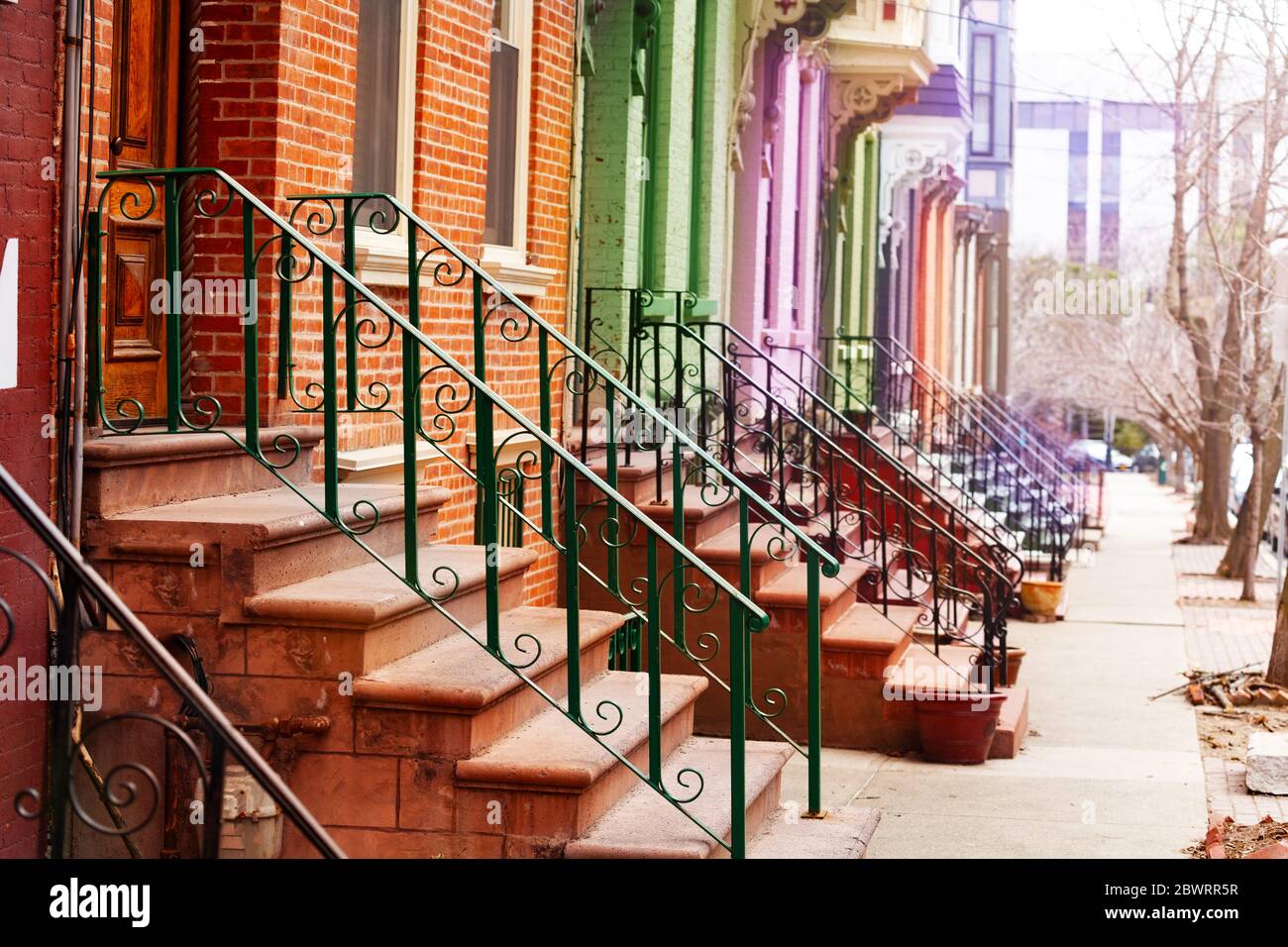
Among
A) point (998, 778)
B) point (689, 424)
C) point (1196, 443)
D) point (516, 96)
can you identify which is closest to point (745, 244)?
point (689, 424)

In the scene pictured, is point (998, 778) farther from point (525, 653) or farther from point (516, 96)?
point (516, 96)

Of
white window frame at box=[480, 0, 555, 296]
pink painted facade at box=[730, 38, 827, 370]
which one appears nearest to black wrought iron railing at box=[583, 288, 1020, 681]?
white window frame at box=[480, 0, 555, 296]

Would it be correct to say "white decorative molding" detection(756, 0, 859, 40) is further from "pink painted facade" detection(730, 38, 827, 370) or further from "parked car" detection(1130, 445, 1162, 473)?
"parked car" detection(1130, 445, 1162, 473)

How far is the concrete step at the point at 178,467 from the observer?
228 inches

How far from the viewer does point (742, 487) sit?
6660mm

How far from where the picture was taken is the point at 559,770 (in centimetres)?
570

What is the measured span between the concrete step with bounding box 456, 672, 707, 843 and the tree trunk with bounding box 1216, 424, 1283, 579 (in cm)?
1413

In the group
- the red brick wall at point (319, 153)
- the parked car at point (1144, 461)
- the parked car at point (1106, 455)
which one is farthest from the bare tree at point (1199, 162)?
the parked car at point (1144, 461)

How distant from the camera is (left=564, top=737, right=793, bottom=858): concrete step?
567 centimetres

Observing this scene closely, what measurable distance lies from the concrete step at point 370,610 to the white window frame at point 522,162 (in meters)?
2.99

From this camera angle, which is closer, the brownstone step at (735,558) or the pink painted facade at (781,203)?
the brownstone step at (735,558)

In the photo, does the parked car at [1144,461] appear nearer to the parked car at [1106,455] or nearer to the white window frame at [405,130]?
the parked car at [1106,455]

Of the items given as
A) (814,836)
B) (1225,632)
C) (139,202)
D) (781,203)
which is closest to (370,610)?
(139,202)
